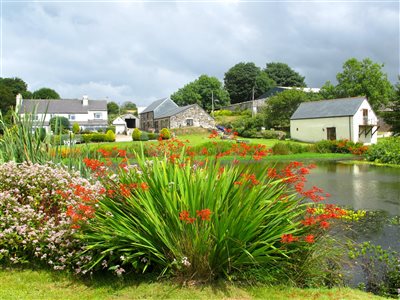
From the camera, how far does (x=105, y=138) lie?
1671 inches

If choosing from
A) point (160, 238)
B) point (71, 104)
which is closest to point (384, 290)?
point (160, 238)

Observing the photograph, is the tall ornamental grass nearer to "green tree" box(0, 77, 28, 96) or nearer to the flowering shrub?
the flowering shrub

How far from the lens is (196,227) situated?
165 inches

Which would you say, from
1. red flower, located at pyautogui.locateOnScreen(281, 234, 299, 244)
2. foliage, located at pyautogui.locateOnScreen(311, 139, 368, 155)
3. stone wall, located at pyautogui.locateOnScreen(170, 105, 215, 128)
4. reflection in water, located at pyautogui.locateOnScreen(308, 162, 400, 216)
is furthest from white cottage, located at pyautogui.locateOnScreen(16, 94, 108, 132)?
red flower, located at pyautogui.locateOnScreen(281, 234, 299, 244)

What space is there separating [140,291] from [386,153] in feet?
83.6

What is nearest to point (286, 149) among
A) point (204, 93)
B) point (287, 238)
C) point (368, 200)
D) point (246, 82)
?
point (368, 200)

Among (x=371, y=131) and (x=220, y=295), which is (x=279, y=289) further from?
(x=371, y=131)

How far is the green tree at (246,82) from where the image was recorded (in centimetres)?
8644

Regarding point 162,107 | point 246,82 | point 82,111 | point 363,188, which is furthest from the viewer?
point 246,82

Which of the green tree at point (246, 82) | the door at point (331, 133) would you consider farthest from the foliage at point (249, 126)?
the green tree at point (246, 82)

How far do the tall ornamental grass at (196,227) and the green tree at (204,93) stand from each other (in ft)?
245

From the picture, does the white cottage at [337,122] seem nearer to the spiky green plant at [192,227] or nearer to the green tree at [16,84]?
the spiky green plant at [192,227]

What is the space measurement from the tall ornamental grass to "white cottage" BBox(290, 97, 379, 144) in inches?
1473

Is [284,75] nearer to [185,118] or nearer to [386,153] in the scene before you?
[185,118]
